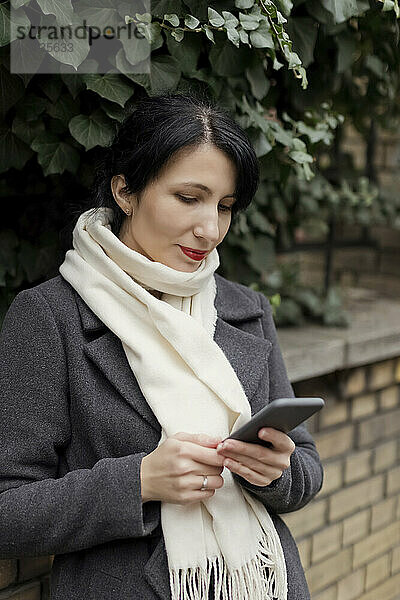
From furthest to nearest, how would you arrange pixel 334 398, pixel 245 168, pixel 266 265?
pixel 334 398, pixel 266 265, pixel 245 168

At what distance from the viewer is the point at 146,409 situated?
141 cm

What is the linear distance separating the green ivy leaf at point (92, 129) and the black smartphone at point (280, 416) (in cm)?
71

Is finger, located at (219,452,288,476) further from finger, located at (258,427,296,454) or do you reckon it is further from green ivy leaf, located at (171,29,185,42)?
green ivy leaf, located at (171,29,185,42)

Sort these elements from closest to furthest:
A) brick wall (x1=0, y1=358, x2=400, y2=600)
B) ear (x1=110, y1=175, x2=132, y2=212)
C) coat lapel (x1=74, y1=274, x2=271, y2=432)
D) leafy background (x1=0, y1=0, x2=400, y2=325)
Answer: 1. coat lapel (x1=74, y1=274, x2=271, y2=432)
2. ear (x1=110, y1=175, x2=132, y2=212)
3. leafy background (x1=0, y1=0, x2=400, y2=325)
4. brick wall (x1=0, y1=358, x2=400, y2=600)

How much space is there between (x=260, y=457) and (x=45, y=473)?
382 mm

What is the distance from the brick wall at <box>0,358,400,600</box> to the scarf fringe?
1.03 meters

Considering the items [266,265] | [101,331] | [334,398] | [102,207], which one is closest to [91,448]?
[101,331]

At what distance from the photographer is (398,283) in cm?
362

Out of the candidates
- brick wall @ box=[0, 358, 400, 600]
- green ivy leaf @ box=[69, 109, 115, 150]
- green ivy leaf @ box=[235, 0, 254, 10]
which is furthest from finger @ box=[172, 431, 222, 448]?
brick wall @ box=[0, 358, 400, 600]

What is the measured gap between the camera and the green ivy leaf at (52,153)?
5.63 feet

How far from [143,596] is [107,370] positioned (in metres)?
0.40

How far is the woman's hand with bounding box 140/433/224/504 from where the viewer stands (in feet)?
4.30

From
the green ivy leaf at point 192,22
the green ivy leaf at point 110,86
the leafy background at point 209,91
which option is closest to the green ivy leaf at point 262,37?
the leafy background at point 209,91

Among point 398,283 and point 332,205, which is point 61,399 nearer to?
point 332,205
